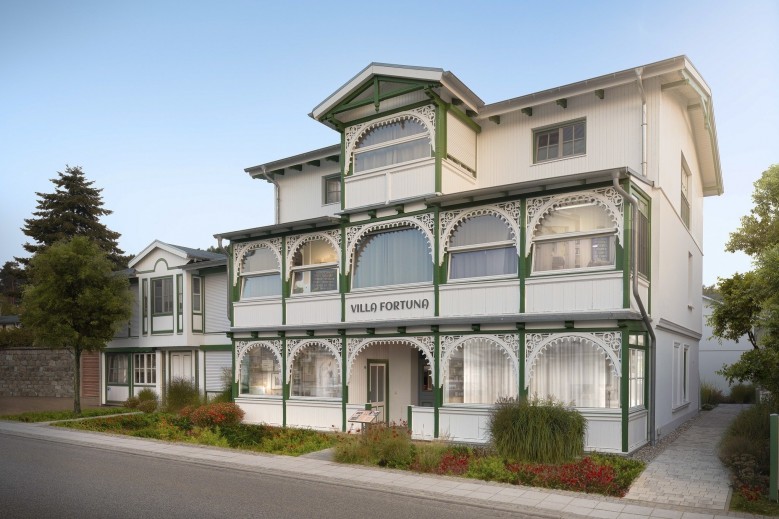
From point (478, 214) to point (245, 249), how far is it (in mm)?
8818

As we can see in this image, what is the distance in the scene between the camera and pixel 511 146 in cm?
1855

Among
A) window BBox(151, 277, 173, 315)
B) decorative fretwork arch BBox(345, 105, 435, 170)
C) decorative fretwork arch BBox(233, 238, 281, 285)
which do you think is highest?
decorative fretwork arch BBox(345, 105, 435, 170)

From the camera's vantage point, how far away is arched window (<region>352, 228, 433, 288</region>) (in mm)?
17938

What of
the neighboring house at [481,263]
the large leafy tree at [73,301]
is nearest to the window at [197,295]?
the large leafy tree at [73,301]

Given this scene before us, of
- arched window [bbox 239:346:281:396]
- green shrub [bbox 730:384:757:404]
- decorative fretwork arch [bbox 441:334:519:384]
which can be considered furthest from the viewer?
green shrub [bbox 730:384:757:404]

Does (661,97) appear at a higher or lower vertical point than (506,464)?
higher

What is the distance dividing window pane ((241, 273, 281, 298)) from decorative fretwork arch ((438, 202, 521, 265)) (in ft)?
21.1

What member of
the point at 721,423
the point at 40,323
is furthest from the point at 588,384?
the point at 40,323

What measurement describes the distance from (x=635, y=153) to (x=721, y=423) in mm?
9520

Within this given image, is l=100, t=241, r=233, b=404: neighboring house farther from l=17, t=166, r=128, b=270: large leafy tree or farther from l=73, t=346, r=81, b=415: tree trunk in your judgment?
l=17, t=166, r=128, b=270: large leafy tree

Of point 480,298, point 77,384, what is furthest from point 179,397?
point 480,298

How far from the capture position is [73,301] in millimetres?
24422

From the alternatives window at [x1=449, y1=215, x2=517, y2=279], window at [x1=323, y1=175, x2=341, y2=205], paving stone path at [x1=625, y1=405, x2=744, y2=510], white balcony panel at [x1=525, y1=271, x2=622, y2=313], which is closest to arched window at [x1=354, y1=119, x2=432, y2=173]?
window at [x1=449, y1=215, x2=517, y2=279]

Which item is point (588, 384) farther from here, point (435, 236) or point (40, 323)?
point (40, 323)
